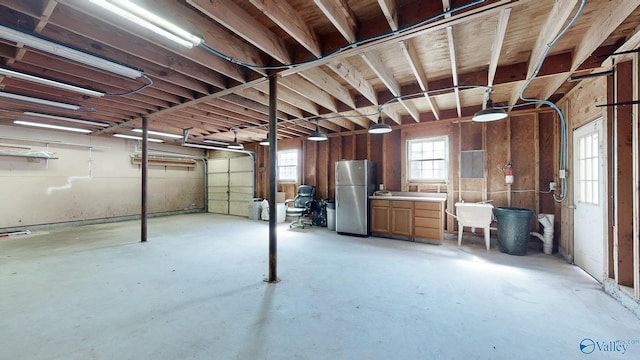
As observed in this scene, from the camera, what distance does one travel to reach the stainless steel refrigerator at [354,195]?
5.44m

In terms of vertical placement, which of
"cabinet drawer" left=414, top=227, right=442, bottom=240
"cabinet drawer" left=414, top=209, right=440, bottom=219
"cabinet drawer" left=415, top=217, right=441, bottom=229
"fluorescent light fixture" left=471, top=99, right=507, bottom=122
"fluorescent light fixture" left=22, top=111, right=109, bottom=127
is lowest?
"cabinet drawer" left=414, top=227, right=442, bottom=240

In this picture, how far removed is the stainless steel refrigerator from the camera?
5.44m

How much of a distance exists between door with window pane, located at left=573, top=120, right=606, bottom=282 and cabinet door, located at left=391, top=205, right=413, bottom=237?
2.39 metres

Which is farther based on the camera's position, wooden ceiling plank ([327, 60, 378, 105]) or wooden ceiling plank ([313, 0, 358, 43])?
wooden ceiling plank ([327, 60, 378, 105])

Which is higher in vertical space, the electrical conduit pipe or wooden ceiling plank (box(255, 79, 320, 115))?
wooden ceiling plank (box(255, 79, 320, 115))

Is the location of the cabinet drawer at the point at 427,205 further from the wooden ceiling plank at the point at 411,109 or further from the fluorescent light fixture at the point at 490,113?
the fluorescent light fixture at the point at 490,113

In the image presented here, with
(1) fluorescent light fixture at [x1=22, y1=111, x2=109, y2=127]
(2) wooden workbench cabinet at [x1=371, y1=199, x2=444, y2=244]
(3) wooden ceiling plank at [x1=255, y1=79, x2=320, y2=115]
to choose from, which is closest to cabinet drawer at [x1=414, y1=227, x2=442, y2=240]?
(2) wooden workbench cabinet at [x1=371, y1=199, x2=444, y2=244]

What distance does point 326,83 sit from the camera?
3535mm

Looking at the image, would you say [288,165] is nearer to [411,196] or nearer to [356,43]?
[411,196]

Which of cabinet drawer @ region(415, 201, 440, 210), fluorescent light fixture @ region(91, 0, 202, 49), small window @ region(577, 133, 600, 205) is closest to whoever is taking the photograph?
fluorescent light fixture @ region(91, 0, 202, 49)

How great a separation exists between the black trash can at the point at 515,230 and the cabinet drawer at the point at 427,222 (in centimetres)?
102

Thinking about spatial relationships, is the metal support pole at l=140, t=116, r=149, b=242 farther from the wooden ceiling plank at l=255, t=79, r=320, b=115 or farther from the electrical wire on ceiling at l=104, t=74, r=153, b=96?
the wooden ceiling plank at l=255, t=79, r=320, b=115

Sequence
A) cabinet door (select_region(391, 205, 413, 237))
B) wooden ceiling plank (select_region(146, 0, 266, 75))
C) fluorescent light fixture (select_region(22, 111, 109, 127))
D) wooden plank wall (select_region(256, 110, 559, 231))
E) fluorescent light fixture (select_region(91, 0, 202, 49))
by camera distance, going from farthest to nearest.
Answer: cabinet door (select_region(391, 205, 413, 237)), fluorescent light fixture (select_region(22, 111, 109, 127)), wooden plank wall (select_region(256, 110, 559, 231)), wooden ceiling plank (select_region(146, 0, 266, 75)), fluorescent light fixture (select_region(91, 0, 202, 49))

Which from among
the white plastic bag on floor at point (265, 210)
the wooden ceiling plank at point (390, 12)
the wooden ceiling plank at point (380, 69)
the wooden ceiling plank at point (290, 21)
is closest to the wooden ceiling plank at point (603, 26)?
the wooden ceiling plank at point (390, 12)
